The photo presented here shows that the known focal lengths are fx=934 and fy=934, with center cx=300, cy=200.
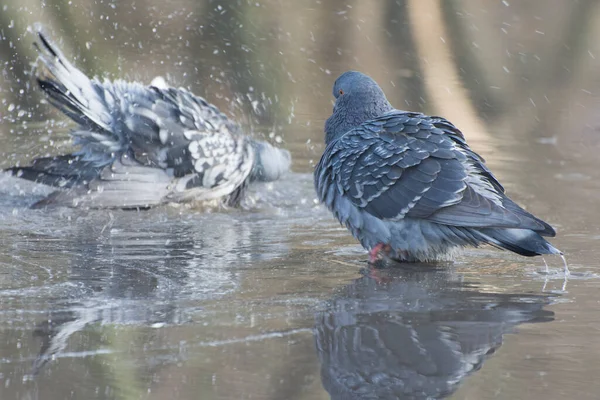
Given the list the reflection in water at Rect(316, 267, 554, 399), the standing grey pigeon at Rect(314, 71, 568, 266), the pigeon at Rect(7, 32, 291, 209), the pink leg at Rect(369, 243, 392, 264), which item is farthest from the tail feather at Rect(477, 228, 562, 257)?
the pigeon at Rect(7, 32, 291, 209)

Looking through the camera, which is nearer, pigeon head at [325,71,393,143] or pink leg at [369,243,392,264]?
pink leg at [369,243,392,264]

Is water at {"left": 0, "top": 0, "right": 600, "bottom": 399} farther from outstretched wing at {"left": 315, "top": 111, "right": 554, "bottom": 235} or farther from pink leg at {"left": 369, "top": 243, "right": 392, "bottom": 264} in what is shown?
outstretched wing at {"left": 315, "top": 111, "right": 554, "bottom": 235}

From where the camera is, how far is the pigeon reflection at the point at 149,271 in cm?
371

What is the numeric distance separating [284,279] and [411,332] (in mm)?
998

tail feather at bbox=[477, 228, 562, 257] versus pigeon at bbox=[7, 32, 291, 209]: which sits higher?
pigeon at bbox=[7, 32, 291, 209]

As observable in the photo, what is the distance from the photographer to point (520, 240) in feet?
14.8

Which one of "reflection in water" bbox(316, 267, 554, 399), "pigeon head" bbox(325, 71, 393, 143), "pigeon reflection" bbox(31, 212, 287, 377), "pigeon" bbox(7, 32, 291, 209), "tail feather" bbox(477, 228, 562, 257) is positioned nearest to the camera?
"reflection in water" bbox(316, 267, 554, 399)

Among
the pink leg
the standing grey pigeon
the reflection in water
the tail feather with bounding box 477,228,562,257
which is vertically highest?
the standing grey pigeon

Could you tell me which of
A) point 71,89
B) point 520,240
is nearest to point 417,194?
point 520,240

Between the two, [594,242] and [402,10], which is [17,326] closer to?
[594,242]

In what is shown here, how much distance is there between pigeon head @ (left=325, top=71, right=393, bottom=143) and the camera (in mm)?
5512

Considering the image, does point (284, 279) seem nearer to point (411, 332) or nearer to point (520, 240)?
point (411, 332)

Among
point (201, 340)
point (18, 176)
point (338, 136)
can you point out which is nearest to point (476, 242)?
point (338, 136)

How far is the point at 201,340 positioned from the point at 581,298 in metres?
1.73
